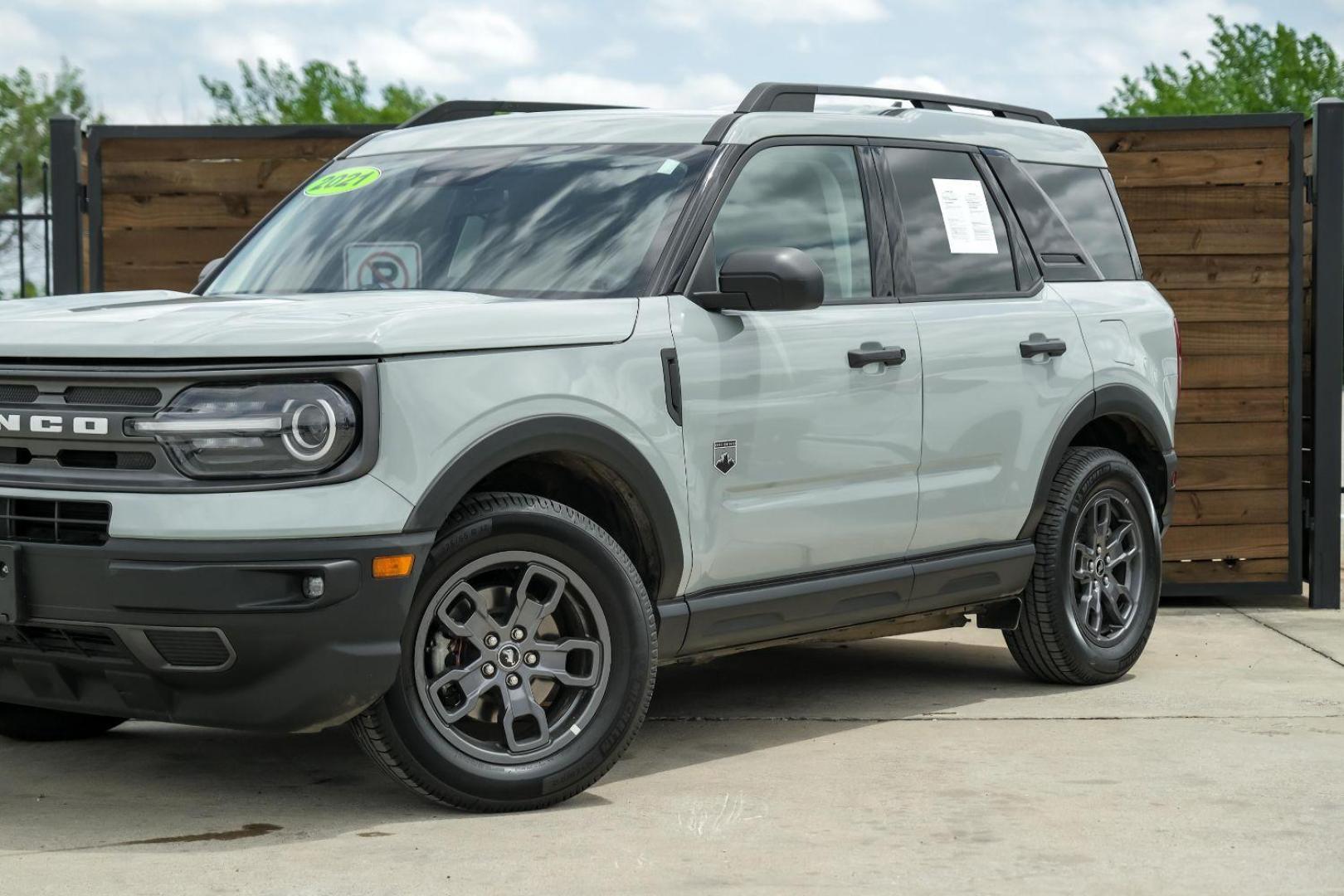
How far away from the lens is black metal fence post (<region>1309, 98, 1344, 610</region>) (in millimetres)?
9367

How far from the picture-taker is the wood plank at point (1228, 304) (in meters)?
9.40

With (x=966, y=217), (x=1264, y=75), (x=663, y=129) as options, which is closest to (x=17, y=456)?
(x=663, y=129)

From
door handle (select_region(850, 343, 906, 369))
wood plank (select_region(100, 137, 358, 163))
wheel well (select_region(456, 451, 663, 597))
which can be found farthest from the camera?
wood plank (select_region(100, 137, 358, 163))

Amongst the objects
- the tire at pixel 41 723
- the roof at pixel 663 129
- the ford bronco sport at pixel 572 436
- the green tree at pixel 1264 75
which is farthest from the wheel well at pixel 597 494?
the green tree at pixel 1264 75

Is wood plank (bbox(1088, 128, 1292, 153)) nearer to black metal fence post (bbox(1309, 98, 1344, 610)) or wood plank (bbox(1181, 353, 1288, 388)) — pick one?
black metal fence post (bbox(1309, 98, 1344, 610))

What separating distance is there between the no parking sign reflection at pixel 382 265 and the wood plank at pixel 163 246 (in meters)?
3.46

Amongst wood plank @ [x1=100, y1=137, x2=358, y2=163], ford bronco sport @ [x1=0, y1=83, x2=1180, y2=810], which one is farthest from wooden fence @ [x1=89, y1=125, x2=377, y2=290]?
ford bronco sport @ [x1=0, y1=83, x2=1180, y2=810]

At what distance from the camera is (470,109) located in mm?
7344

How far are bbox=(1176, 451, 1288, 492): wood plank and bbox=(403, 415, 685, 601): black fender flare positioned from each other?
486 centimetres

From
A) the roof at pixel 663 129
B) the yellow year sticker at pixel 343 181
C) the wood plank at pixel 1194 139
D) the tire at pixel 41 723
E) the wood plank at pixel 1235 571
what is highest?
the wood plank at pixel 1194 139

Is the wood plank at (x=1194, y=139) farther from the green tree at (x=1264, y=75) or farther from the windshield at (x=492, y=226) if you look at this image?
the green tree at (x=1264, y=75)

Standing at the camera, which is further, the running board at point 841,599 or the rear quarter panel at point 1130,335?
the rear quarter panel at point 1130,335

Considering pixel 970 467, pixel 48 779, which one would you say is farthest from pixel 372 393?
pixel 970 467

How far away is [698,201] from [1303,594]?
5.79 meters
